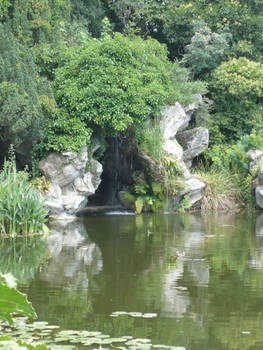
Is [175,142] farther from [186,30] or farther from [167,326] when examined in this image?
[167,326]

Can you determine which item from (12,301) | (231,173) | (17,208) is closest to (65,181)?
(17,208)

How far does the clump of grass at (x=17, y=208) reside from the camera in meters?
12.1

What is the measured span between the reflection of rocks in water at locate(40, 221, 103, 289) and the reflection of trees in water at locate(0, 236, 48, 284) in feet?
0.63

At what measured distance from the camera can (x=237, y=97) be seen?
76.2 ft

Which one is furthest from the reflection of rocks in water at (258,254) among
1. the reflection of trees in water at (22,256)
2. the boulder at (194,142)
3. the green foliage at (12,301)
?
the green foliage at (12,301)

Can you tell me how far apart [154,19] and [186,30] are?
5.30 feet

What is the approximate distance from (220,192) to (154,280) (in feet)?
38.7

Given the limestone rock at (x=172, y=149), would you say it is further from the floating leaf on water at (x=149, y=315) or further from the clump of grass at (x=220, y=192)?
the floating leaf on water at (x=149, y=315)

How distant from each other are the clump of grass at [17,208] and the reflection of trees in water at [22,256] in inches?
12.7

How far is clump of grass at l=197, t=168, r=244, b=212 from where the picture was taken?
19455mm

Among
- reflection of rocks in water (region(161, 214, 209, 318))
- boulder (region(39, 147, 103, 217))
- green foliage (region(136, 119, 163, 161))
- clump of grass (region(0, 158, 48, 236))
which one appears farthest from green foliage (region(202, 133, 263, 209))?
clump of grass (region(0, 158, 48, 236))

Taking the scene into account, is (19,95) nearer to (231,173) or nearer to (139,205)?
(139,205)

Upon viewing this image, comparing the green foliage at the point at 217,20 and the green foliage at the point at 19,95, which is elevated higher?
the green foliage at the point at 217,20

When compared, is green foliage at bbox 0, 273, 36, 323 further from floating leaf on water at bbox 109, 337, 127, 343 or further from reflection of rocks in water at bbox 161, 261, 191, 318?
reflection of rocks in water at bbox 161, 261, 191, 318
